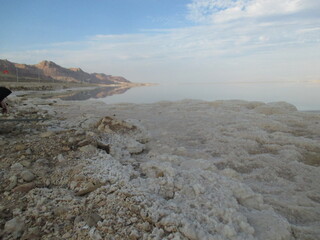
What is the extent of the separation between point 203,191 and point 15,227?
1.62 metres

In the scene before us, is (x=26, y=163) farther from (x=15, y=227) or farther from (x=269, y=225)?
(x=269, y=225)

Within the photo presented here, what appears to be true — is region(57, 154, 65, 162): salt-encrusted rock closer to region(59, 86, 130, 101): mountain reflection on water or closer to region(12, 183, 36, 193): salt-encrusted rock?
region(12, 183, 36, 193): salt-encrusted rock

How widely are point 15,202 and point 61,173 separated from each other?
1.87ft

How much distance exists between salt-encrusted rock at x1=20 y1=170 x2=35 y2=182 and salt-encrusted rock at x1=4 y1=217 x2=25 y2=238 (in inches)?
25.9

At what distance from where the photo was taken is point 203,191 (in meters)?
2.21

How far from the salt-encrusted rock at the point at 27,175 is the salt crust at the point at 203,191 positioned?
294 millimetres

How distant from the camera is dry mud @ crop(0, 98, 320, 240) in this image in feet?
5.51

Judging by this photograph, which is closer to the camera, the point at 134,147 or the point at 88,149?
the point at 88,149

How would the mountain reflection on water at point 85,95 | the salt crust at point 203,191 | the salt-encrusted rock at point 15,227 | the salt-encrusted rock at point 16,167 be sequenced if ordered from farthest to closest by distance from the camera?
1. the mountain reflection on water at point 85,95
2. the salt-encrusted rock at point 16,167
3. the salt crust at point 203,191
4. the salt-encrusted rock at point 15,227

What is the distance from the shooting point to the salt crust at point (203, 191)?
170 cm

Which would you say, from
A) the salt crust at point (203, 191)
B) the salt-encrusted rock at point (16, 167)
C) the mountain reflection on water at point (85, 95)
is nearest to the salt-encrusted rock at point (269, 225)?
the salt crust at point (203, 191)

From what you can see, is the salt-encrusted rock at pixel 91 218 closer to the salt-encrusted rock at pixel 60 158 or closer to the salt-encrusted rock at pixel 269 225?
the salt-encrusted rock at pixel 60 158

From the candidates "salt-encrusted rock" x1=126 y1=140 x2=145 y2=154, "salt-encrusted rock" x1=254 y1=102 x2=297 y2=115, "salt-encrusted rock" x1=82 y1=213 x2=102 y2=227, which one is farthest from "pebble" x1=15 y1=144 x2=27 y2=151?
"salt-encrusted rock" x1=254 y1=102 x2=297 y2=115

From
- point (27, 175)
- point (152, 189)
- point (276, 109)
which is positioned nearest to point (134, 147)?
point (152, 189)
